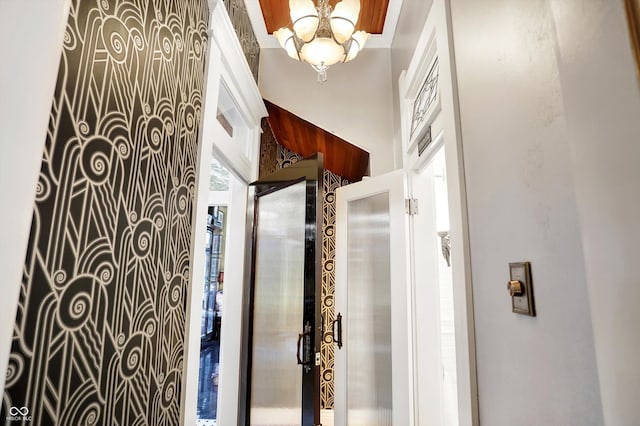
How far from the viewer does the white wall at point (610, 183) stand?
39 cm

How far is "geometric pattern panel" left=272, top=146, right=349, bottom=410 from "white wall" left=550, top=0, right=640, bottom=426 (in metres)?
2.67

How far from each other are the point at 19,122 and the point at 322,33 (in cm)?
167

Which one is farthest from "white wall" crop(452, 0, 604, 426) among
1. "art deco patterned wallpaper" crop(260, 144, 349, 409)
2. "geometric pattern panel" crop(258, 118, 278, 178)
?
"art deco patterned wallpaper" crop(260, 144, 349, 409)

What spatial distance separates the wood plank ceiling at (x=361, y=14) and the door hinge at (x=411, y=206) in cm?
159

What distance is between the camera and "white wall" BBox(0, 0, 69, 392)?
563 mm

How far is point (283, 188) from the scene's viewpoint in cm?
225

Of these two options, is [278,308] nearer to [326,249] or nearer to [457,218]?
[326,249]

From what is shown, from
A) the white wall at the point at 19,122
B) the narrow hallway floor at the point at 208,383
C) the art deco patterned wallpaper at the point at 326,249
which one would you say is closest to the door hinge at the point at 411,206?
the art deco patterned wallpaper at the point at 326,249

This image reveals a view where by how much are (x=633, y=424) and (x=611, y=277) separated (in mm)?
176

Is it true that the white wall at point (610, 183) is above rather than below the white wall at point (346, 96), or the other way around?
below

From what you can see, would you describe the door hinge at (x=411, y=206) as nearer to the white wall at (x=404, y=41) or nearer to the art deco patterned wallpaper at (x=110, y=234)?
the white wall at (x=404, y=41)

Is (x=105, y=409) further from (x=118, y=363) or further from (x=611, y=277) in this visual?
(x=611, y=277)

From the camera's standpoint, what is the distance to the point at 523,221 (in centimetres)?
72

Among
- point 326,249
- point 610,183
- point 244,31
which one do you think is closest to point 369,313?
point 326,249
